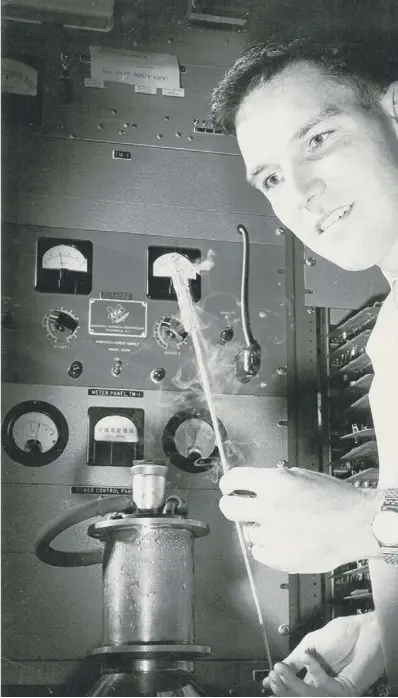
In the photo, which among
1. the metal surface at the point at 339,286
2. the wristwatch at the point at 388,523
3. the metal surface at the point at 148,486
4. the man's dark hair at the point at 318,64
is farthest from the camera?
the metal surface at the point at 339,286

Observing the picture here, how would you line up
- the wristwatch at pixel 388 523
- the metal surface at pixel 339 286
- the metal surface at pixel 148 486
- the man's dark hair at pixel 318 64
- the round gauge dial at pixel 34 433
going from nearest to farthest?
the wristwatch at pixel 388 523 → the metal surface at pixel 148 486 → the round gauge dial at pixel 34 433 → the man's dark hair at pixel 318 64 → the metal surface at pixel 339 286

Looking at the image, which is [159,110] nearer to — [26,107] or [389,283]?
[26,107]

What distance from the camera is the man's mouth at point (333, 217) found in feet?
6.89

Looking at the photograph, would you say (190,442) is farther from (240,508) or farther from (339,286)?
(339,286)

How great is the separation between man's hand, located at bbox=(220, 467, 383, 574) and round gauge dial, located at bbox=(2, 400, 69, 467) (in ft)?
1.41

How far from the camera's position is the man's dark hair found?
217cm

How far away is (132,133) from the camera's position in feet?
7.51

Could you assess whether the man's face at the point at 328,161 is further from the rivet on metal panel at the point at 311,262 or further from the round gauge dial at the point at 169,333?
the round gauge dial at the point at 169,333

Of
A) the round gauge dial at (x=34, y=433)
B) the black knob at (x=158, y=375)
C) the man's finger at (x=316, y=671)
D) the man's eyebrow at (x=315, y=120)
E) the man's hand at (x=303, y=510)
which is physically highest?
the man's eyebrow at (x=315, y=120)

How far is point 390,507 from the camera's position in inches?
70.8

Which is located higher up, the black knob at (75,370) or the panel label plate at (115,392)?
the black knob at (75,370)

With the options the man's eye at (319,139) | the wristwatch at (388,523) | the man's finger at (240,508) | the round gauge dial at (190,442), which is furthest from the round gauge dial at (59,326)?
the wristwatch at (388,523)

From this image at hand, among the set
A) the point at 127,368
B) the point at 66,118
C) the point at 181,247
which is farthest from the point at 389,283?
the point at 66,118

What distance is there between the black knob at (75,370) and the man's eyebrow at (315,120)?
2.31ft
